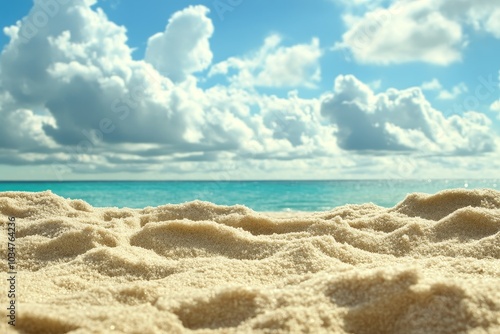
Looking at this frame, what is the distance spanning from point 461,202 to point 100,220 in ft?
10.8

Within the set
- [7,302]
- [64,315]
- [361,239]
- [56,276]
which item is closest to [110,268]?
[56,276]

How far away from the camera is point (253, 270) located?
8.79ft

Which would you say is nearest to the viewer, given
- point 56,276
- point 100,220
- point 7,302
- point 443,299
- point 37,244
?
point 443,299

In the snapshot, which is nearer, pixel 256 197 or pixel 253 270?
pixel 253 270

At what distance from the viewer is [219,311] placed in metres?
1.88

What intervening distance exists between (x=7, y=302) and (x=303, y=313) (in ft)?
4.18

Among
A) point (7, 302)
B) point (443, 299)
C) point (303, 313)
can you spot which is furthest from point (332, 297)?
point (7, 302)

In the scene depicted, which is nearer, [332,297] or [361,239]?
[332,297]

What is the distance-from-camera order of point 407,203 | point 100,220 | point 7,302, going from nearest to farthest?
point 7,302
point 100,220
point 407,203

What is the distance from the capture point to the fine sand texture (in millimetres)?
1751

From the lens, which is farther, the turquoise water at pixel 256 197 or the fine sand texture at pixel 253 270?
the turquoise water at pixel 256 197

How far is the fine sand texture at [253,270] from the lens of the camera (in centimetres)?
175

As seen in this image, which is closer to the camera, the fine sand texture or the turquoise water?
the fine sand texture

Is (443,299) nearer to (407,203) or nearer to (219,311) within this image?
(219,311)
